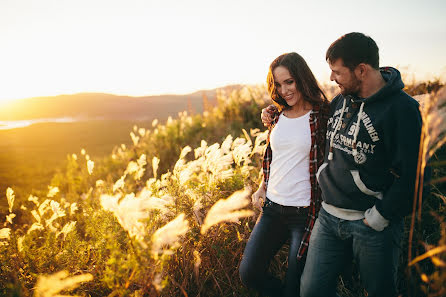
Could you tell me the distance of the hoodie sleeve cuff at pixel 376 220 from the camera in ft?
5.42

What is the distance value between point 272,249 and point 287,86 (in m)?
1.58

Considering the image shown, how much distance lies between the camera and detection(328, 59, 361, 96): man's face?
186cm

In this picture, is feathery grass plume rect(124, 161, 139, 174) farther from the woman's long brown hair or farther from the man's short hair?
the man's short hair

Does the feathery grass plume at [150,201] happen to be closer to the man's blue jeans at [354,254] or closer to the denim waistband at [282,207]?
the denim waistband at [282,207]

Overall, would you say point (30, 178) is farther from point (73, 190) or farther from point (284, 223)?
point (284, 223)

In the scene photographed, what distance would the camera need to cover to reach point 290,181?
2.41 meters

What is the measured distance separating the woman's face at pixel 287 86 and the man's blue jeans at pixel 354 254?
111 cm

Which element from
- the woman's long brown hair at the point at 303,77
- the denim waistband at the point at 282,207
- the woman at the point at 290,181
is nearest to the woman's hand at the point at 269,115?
the woman at the point at 290,181

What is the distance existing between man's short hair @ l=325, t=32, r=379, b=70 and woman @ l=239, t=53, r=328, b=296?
2.22 feet

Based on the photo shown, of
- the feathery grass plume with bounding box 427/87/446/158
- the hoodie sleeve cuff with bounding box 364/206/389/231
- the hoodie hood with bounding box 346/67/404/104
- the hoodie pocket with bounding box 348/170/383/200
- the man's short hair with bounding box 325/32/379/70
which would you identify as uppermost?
the man's short hair with bounding box 325/32/379/70

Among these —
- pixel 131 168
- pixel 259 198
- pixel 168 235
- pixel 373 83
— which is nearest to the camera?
pixel 168 235

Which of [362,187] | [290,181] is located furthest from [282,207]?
[362,187]

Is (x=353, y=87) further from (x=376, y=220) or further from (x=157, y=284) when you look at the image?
(x=157, y=284)

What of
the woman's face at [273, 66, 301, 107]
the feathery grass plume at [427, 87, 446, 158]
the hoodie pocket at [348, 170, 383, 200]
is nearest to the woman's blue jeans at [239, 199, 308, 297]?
the hoodie pocket at [348, 170, 383, 200]
